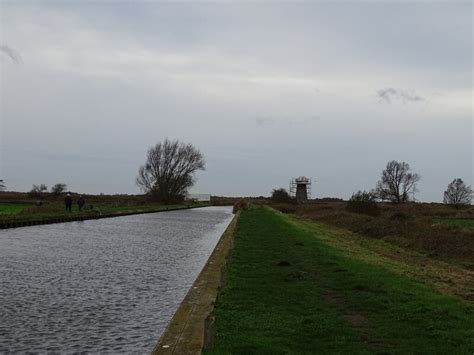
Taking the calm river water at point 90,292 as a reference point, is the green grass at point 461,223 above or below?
above

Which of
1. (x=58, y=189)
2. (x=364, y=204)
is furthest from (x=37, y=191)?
(x=364, y=204)

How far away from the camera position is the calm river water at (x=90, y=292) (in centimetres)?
827

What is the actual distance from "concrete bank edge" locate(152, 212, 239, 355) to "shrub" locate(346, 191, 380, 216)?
38.4 m

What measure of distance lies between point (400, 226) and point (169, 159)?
7003 cm

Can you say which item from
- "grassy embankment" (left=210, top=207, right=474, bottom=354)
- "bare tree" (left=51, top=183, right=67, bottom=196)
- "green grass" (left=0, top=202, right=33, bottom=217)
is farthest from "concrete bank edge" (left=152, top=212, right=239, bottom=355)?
"bare tree" (left=51, top=183, right=67, bottom=196)

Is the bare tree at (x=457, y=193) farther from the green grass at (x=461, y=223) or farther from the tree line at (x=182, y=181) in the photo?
the green grass at (x=461, y=223)

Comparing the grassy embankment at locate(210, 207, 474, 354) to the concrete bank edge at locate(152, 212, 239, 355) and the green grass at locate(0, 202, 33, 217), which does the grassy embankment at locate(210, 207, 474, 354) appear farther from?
the green grass at locate(0, 202, 33, 217)

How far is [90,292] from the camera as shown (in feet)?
39.5

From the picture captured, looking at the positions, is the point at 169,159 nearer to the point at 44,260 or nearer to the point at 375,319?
the point at 44,260

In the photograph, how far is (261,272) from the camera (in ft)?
45.4

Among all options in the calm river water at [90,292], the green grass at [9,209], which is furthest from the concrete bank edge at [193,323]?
the green grass at [9,209]

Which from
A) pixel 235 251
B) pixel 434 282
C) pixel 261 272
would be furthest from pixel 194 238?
pixel 434 282

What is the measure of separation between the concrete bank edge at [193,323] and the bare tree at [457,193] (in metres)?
98.4

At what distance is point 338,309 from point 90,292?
5.59m
